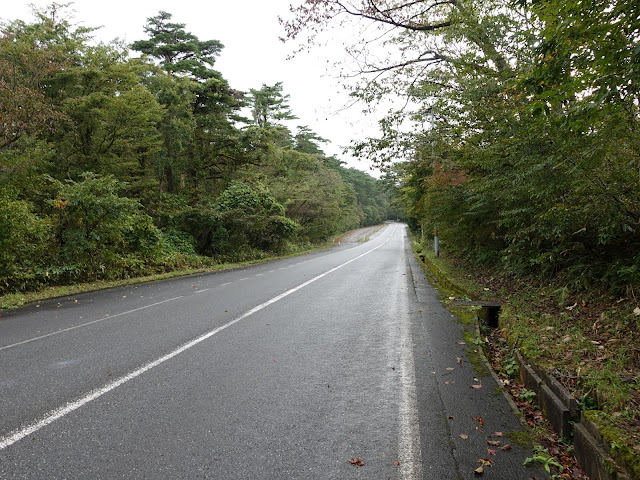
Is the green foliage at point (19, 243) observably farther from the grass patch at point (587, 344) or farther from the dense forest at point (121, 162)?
the grass patch at point (587, 344)

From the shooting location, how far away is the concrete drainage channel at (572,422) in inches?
107

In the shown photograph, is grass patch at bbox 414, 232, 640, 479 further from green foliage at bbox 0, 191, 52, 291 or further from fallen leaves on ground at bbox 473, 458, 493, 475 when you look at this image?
green foliage at bbox 0, 191, 52, 291

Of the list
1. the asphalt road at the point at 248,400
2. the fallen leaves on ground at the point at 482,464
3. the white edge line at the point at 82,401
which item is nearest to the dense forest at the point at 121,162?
Answer: the asphalt road at the point at 248,400

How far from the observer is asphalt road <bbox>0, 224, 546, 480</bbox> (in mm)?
2998

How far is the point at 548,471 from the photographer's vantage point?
290 centimetres

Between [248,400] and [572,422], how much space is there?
2.93m

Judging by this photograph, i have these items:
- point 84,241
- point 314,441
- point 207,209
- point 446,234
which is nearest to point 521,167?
point 314,441

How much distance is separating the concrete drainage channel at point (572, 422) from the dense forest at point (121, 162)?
42.3 feet

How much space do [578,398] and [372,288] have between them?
341 inches

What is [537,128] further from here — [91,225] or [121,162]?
[121,162]

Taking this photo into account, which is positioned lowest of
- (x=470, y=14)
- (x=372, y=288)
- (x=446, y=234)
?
(x=372, y=288)

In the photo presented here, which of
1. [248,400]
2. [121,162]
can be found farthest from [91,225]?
[248,400]

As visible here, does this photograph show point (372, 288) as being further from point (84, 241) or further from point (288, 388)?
point (84, 241)

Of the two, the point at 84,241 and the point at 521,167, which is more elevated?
the point at 521,167
